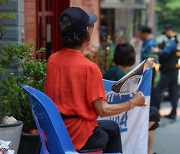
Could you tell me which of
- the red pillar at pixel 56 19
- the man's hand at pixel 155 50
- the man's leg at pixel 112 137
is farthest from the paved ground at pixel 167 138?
the man's leg at pixel 112 137

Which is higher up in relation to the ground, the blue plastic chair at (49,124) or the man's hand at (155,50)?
the blue plastic chair at (49,124)

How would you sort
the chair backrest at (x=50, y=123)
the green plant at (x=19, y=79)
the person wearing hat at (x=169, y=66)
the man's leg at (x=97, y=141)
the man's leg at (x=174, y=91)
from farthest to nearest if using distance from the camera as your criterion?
the man's leg at (x=174, y=91)
the person wearing hat at (x=169, y=66)
the green plant at (x=19, y=79)
the man's leg at (x=97, y=141)
the chair backrest at (x=50, y=123)

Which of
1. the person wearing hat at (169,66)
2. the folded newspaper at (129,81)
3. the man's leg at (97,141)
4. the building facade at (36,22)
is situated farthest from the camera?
the person wearing hat at (169,66)

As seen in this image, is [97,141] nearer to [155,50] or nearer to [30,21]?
[30,21]

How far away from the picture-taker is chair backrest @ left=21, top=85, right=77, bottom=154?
17.1 feet

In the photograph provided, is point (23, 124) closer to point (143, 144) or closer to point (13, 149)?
point (13, 149)

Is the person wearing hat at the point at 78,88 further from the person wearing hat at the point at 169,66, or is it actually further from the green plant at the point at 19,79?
the person wearing hat at the point at 169,66

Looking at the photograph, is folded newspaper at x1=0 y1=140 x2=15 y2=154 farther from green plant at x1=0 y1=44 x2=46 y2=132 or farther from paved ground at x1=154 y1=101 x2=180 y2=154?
paved ground at x1=154 y1=101 x2=180 y2=154

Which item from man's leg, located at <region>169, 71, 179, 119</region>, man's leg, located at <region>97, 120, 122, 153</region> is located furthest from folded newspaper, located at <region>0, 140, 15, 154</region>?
man's leg, located at <region>169, 71, 179, 119</region>

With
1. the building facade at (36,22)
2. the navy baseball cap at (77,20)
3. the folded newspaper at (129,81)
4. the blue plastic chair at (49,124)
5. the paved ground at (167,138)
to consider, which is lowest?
the paved ground at (167,138)

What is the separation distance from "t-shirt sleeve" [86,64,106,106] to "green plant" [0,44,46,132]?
0.98m

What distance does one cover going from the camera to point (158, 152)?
9.33 metres

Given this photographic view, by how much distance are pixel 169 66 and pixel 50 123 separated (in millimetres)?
8048

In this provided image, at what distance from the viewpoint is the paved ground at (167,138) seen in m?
9.60
